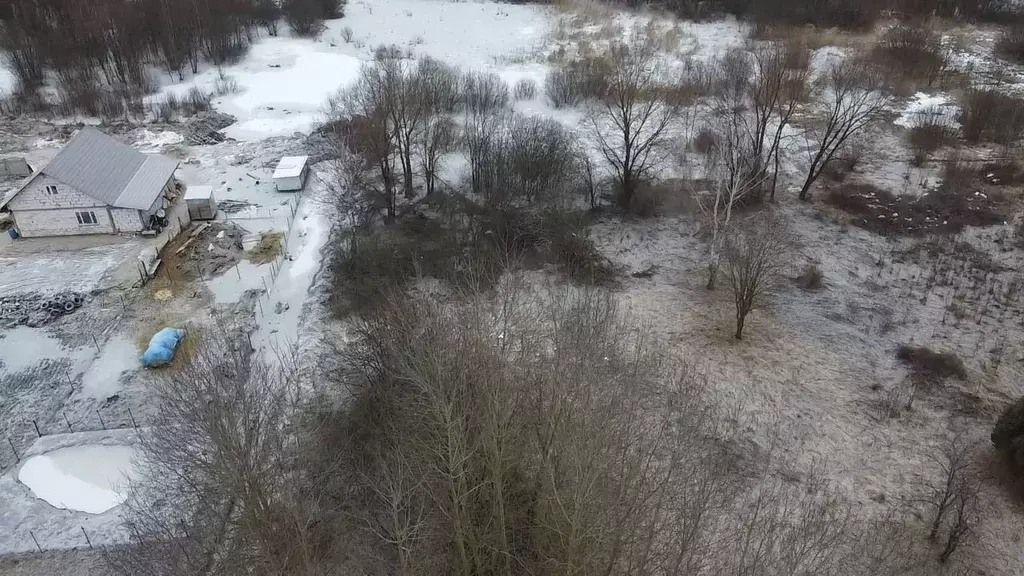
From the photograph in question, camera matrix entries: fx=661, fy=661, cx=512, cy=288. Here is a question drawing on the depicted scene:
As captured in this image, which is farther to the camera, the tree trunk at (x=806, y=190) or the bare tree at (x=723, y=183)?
the tree trunk at (x=806, y=190)

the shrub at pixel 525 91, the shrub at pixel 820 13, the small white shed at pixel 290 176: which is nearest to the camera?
the small white shed at pixel 290 176

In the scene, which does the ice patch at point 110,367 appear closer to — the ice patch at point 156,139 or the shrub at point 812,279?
the ice patch at point 156,139

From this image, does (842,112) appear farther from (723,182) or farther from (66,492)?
(66,492)

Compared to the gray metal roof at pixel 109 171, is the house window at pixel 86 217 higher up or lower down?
lower down

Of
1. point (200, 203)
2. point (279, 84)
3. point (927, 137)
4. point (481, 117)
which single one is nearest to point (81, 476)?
point (200, 203)

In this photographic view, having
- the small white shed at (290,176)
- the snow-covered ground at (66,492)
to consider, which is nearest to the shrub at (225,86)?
the small white shed at (290,176)

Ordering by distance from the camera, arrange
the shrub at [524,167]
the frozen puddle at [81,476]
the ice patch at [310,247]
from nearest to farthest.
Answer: the frozen puddle at [81,476]
the ice patch at [310,247]
the shrub at [524,167]
